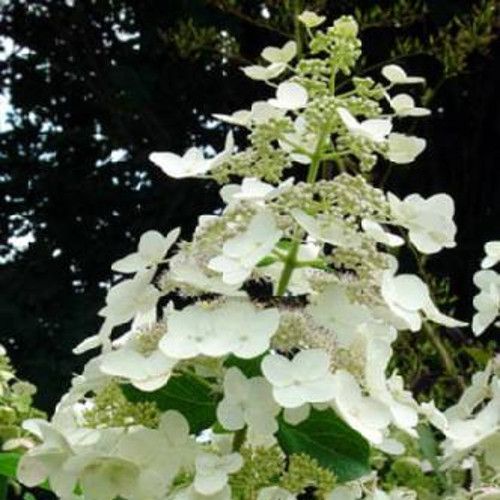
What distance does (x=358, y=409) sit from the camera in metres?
0.65

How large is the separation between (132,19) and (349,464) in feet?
8.06

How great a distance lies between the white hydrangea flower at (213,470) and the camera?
646mm

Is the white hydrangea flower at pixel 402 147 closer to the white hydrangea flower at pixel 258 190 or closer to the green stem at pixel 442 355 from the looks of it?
the white hydrangea flower at pixel 258 190

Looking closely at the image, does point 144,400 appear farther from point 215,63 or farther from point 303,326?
point 215,63

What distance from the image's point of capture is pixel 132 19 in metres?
3.03

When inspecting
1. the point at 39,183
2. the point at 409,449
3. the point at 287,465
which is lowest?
the point at 39,183

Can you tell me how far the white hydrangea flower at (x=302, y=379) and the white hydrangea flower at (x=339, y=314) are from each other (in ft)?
0.08

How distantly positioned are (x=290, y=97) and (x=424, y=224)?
0.11 meters

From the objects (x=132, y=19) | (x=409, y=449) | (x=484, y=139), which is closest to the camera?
(x=409, y=449)

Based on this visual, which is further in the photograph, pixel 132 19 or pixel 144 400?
pixel 132 19

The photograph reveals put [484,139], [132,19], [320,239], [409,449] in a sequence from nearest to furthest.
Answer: [320,239]
[409,449]
[484,139]
[132,19]

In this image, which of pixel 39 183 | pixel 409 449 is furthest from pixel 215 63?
pixel 409 449

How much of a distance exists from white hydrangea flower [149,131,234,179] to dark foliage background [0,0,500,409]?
5.18ft

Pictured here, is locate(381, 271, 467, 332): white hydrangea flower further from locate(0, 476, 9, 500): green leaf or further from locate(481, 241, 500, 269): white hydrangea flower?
locate(0, 476, 9, 500): green leaf
